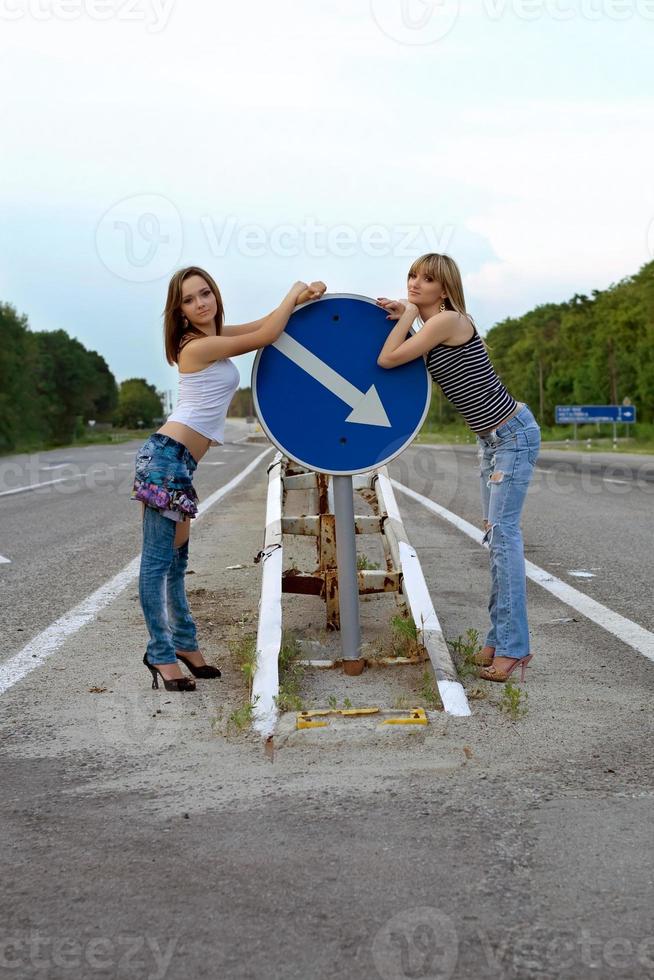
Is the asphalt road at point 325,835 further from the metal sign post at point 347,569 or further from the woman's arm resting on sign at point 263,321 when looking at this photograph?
the woman's arm resting on sign at point 263,321

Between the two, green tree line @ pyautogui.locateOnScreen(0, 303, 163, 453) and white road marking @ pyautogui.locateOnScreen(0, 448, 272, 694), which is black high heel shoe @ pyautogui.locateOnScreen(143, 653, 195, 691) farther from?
green tree line @ pyautogui.locateOnScreen(0, 303, 163, 453)

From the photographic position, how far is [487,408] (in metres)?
4.65

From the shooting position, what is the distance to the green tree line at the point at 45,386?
6494 cm

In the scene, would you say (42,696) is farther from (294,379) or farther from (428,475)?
(428,475)

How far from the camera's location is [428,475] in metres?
24.1

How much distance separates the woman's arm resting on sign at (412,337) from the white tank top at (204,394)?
65cm

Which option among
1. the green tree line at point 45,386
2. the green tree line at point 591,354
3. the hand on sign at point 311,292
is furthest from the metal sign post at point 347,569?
the green tree line at point 591,354

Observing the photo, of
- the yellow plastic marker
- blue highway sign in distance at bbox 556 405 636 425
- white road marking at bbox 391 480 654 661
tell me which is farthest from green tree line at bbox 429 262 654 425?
the yellow plastic marker

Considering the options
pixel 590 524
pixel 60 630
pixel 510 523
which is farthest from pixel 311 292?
pixel 590 524

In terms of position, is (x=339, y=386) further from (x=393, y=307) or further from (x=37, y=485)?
(x=37, y=485)

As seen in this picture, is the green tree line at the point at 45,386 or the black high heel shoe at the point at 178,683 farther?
the green tree line at the point at 45,386

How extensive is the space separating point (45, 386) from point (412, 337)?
125012mm

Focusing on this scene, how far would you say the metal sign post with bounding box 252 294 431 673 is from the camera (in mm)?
4457

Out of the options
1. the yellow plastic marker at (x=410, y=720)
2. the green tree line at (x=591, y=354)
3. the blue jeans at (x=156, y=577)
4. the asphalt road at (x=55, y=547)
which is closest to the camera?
the yellow plastic marker at (x=410, y=720)
